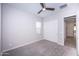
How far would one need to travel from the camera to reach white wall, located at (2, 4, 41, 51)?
1.60m

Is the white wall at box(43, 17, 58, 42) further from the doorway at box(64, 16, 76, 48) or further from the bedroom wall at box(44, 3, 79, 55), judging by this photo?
the doorway at box(64, 16, 76, 48)

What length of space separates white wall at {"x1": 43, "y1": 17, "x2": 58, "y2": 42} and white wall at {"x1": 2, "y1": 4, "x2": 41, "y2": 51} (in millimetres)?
217

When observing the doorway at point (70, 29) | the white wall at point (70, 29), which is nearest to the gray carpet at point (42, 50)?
the doorway at point (70, 29)

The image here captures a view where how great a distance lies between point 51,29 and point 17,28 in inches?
36.5

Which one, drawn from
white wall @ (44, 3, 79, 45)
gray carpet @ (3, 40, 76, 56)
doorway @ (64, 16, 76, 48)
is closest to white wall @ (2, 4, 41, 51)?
gray carpet @ (3, 40, 76, 56)

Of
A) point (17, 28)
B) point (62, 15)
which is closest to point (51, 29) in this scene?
point (62, 15)

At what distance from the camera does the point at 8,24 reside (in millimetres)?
1601

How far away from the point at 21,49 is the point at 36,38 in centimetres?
50

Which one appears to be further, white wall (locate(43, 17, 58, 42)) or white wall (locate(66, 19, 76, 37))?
white wall (locate(43, 17, 58, 42))

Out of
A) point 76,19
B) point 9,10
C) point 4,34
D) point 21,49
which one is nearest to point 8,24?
point 4,34

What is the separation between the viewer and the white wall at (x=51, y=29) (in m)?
1.59

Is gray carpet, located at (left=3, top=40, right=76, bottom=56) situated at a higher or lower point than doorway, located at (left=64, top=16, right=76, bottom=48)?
lower

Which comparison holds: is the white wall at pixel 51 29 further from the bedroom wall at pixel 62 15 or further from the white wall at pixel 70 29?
the white wall at pixel 70 29

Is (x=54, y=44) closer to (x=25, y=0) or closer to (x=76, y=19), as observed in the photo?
(x=76, y=19)
